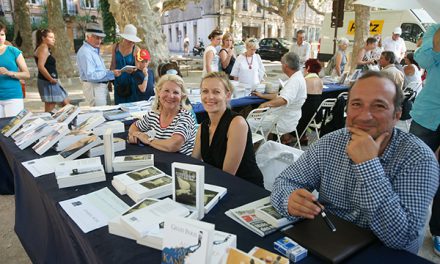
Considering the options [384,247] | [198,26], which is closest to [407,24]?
[384,247]

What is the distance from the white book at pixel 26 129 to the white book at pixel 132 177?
124 cm

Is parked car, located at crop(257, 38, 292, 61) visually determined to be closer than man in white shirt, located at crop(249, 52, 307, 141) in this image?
No

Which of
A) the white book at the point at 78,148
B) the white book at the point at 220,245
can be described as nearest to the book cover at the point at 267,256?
the white book at the point at 220,245

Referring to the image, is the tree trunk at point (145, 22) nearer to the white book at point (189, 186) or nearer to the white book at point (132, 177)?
the white book at point (132, 177)

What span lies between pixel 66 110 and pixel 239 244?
2167 millimetres

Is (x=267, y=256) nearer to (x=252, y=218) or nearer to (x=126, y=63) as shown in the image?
(x=252, y=218)

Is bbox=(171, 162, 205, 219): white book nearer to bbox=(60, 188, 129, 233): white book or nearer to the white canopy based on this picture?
bbox=(60, 188, 129, 233): white book

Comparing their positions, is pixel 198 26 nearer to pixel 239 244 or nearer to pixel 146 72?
pixel 146 72

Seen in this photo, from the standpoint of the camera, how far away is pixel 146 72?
3998 millimetres

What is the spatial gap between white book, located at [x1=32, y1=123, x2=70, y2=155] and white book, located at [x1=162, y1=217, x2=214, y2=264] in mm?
1574

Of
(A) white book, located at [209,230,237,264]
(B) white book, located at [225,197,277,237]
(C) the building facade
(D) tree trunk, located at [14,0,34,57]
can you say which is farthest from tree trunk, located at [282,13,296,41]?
(A) white book, located at [209,230,237,264]

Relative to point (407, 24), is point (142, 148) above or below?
below

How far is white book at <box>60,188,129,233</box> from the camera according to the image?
128 centimetres

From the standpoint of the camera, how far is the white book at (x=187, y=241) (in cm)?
82
